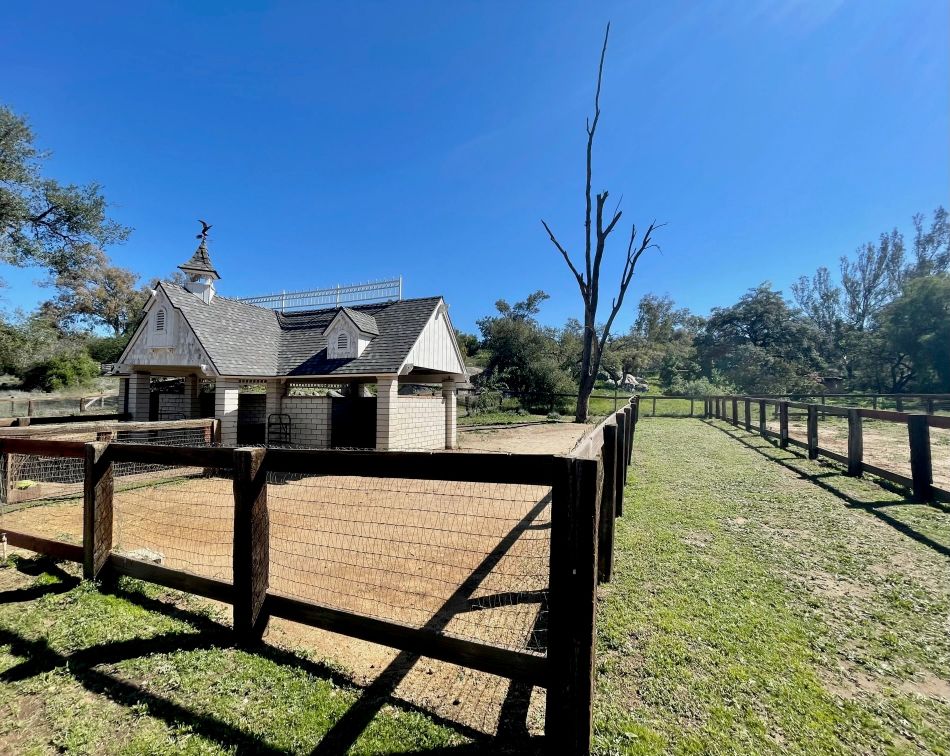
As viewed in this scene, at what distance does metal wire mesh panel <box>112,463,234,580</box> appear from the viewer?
412cm

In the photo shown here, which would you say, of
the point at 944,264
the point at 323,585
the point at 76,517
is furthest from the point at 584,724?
the point at 944,264

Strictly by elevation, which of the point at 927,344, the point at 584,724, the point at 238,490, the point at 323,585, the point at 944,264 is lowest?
the point at 323,585

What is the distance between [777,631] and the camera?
105 inches

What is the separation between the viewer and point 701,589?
3.27 metres

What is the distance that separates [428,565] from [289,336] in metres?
11.0

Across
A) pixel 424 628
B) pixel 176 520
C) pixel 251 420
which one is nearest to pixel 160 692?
pixel 424 628

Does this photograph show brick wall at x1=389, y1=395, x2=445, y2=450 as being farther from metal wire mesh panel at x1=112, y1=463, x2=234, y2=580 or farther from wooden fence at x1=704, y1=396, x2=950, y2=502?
wooden fence at x1=704, y1=396, x2=950, y2=502

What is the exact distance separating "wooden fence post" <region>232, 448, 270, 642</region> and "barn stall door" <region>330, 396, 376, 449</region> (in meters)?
8.50

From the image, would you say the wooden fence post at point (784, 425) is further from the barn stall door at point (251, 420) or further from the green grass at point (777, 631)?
the barn stall door at point (251, 420)

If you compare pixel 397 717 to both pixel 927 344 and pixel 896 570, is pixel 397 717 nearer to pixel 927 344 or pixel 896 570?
pixel 896 570

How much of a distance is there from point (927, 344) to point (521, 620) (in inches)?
1393

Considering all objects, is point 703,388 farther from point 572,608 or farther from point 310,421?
point 572,608

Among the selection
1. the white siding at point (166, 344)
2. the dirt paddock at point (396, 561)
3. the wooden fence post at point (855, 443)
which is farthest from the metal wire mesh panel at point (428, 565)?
the white siding at point (166, 344)

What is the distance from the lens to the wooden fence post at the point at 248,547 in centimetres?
256
